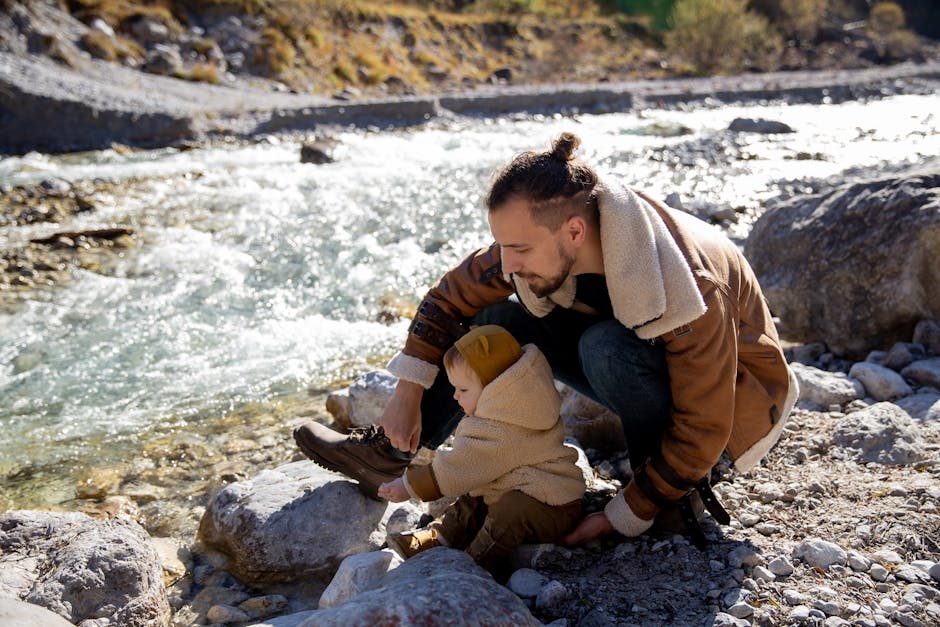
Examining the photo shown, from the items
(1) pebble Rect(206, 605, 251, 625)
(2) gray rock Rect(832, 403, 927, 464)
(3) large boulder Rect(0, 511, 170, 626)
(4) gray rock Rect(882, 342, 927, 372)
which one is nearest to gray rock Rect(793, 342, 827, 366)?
(4) gray rock Rect(882, 342, 927, 372)

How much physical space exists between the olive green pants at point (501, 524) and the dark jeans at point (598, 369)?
1.05 feet

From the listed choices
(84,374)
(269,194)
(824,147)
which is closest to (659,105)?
(824,147)

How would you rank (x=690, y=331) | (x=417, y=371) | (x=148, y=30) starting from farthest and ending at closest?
(x=148, y=30)
(x=417, y=371)
(x=690, y=331)

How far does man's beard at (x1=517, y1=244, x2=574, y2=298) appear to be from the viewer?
7.60ft

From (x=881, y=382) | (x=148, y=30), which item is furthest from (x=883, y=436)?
(x=148, y=30)

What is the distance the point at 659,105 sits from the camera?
18.2 meters

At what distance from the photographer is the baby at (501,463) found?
97.5 inches

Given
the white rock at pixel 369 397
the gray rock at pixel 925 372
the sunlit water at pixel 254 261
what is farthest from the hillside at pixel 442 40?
the gray rock at pixel 925 372

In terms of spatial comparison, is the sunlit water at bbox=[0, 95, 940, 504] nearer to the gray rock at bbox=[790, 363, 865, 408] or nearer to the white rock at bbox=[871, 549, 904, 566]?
the gray rock at bbox=[790, 363, 865, 408]

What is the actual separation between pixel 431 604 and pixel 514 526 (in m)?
0.59

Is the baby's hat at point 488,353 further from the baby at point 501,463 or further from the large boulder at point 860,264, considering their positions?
the large boulder at point 860,264

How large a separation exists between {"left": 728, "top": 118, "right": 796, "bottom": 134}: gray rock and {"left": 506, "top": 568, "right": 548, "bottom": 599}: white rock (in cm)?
1295

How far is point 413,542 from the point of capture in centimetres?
250

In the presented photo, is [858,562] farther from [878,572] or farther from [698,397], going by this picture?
[698,397]
